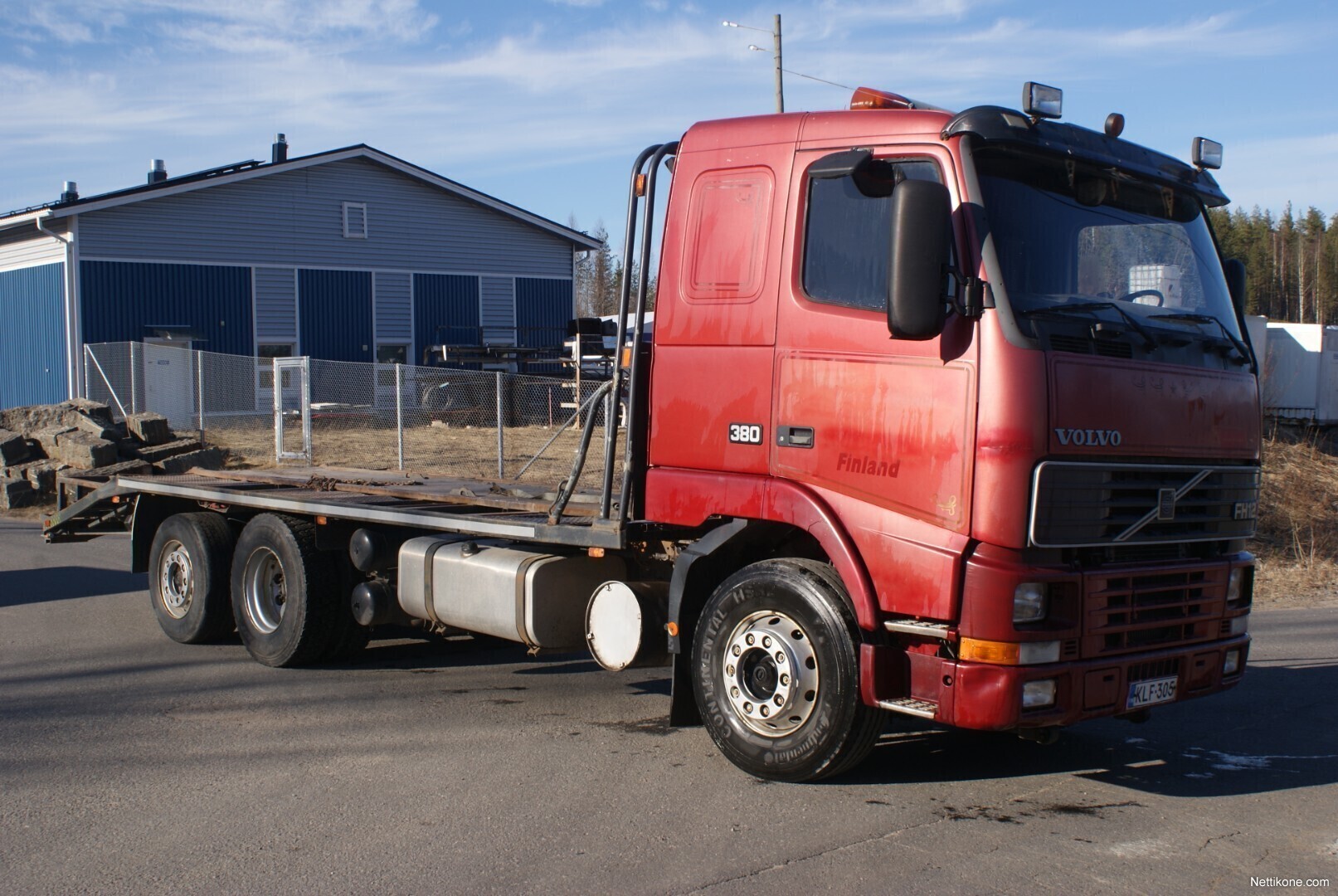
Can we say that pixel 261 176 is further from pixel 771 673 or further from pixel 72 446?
pixel 771 673

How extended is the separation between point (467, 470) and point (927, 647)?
14.3 m

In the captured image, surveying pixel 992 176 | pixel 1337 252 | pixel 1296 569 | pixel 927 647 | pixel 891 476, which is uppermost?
pixel 1337 252

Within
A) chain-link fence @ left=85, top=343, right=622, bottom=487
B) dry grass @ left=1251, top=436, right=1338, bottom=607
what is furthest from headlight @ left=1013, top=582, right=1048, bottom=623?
chain-link fence @ left=85, top=343, right=622, bottom=487

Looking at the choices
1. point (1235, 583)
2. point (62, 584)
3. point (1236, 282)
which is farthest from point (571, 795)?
point (62, 584)

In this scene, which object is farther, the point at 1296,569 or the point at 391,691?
the point at 1296,569

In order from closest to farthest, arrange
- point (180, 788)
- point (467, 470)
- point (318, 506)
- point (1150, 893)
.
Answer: point (1150, 893)
point (180, 788)
point (318, 506)
point (467, 470)

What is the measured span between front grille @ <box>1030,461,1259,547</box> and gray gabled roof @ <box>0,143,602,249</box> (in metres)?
27.9

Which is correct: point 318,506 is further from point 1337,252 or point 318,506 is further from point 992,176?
point 1337,252

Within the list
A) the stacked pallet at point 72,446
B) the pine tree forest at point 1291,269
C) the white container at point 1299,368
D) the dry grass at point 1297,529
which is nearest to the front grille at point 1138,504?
the dry grass at point 1297,529

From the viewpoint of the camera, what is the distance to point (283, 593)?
880 centimetres

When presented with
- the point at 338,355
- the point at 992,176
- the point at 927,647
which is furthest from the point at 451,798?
the point at 338,355

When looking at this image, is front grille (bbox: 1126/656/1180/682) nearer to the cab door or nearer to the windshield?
the cab door

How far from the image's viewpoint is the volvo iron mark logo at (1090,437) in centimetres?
527

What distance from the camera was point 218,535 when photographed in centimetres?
934
